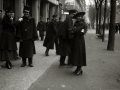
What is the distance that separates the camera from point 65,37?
25.3ft

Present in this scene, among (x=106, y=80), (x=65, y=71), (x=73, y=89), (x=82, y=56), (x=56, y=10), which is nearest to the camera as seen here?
(x=73, y=89)

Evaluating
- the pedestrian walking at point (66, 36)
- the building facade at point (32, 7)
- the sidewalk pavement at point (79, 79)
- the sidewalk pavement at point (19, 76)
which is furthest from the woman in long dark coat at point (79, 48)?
the building facade at point (32, 7)

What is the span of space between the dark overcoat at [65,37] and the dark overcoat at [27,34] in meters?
0.94

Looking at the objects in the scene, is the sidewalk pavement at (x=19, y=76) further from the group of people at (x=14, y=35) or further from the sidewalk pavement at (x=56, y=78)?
the group of people at (x=14, y=35)

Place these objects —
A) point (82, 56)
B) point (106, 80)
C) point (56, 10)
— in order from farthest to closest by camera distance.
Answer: point (56, 10) < point (82, 56) < point (106, 80)

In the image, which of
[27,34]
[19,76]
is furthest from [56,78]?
[27,34]

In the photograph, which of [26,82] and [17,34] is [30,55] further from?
[26,82]

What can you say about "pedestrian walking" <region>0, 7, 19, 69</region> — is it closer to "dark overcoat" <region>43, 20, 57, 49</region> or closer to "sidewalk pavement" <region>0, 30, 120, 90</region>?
"sidewalk pavement" <region>0, 30, 120, 90</region>

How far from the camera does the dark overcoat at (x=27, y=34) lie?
7.43 meters

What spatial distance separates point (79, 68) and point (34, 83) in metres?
1.74

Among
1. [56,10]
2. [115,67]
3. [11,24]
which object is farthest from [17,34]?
[56,10]

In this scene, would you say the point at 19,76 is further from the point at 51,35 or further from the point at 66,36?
the point at 51,35

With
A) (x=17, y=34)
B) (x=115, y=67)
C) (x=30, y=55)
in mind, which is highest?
(x=17, y=34)

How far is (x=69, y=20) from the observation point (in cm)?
762
